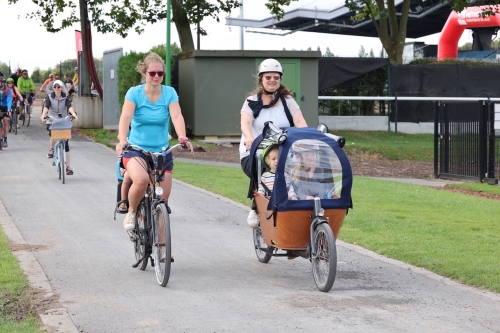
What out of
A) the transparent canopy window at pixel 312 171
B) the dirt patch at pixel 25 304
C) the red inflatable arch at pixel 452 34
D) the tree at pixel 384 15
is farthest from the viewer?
the red inflatable arch at pixel 452 34

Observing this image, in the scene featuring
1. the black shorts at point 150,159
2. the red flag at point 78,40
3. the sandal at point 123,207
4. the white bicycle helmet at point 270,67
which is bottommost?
the sandal at point 123,207

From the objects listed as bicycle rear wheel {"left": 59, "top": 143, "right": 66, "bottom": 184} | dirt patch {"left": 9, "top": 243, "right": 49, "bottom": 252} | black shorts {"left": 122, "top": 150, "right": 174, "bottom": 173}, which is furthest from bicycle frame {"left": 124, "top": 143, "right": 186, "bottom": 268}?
bicycle rear wheel {"left": 59, "top": 143, "right": 66, "bottom": 184}

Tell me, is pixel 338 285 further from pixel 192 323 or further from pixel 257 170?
pixel 192 323

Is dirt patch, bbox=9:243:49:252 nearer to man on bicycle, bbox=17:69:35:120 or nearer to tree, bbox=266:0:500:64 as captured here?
man on bicycle, bbox=17:69:35:120

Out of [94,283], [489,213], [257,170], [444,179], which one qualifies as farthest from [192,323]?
[444,179]

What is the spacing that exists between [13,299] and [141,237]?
163 cm

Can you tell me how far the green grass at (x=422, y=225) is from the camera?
30.1ft

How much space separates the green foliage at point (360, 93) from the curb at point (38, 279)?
2212 centimetres

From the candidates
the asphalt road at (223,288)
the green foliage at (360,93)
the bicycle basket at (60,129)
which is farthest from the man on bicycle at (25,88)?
the asphalt road at (223,288)

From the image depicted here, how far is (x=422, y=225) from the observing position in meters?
12.1

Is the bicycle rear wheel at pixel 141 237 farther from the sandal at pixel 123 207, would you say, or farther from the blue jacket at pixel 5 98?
the blue jacket at pixel 5 98

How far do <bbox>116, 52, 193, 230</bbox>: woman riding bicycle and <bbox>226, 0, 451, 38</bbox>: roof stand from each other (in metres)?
51.2

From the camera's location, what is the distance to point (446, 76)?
3381 centimetres

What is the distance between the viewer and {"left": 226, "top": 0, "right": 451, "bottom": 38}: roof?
208 ft
